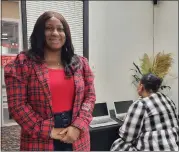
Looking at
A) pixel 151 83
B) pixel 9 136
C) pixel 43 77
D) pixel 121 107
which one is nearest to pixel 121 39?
pixel 121 107

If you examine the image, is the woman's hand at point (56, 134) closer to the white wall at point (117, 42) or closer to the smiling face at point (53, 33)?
the smiling face at point (53, 33)

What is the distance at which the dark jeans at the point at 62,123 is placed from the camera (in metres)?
1.07

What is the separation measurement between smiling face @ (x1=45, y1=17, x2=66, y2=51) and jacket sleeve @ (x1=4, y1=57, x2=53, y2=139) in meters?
0.18

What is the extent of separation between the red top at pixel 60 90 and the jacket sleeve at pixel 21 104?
0.31 ft

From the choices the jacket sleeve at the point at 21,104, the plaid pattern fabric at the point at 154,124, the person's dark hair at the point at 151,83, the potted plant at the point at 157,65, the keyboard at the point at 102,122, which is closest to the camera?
the jacket sleeve at the point at 21,104

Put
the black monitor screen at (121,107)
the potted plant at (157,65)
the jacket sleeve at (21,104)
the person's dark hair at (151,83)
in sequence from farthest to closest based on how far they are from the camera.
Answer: the potted plant at (157,65) < the black monitor screen at (121,107) < the person's dark hair at (151,83) < the jacket sleeve at (21,104)

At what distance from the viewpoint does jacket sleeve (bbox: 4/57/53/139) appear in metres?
1.01

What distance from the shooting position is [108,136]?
8.69 feet

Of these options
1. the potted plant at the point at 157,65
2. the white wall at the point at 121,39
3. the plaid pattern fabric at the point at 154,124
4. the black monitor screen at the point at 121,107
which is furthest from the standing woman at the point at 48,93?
the potted plant at the point at 157,65

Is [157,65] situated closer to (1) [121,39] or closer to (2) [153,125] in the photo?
(1) [121,39]

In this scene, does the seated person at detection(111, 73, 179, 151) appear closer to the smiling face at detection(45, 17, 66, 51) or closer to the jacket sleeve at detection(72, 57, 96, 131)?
the jacket sleeve at detection(72, 57, 96, 131)

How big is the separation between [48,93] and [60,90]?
0.07 metres

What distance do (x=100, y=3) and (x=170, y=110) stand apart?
233 centimetres

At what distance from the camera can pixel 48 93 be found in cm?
103
